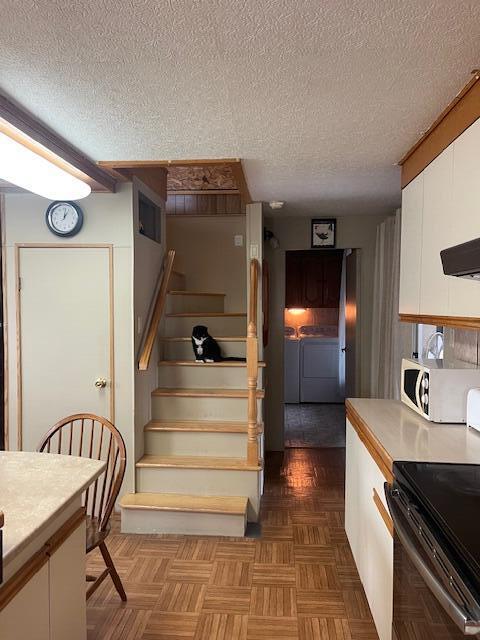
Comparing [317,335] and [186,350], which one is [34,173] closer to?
[186,350]

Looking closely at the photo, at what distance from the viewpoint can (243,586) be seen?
2344mm

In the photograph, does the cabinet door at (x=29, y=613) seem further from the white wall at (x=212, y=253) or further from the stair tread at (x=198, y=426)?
the white wall at (x=212, y=253)

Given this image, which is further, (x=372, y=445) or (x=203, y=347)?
(x=203, y=347)

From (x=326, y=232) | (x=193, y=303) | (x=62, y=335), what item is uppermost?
(x=326, y=232)

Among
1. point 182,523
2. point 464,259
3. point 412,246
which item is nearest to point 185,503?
point 182,523

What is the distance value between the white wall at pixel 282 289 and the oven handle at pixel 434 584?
297 centimetres

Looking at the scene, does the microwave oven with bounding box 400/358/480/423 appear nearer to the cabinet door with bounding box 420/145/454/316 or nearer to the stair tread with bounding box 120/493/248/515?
the cabinet door with bounding box 420/145/454/316

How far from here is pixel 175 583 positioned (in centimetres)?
237

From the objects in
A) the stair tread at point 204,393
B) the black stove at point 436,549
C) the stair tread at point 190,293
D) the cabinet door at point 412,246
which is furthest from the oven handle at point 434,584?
the stair tread at point 190,293

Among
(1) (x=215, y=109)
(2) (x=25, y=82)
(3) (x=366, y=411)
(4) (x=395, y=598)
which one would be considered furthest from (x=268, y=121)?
(4) (x=395, y=598)

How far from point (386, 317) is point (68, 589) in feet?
10.1

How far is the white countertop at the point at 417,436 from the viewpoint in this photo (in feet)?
5.48

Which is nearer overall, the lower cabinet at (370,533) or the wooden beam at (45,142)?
the lower cabinet at (370,533)

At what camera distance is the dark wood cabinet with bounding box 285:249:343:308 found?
263 inches
